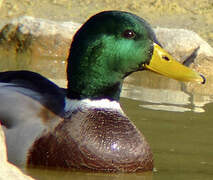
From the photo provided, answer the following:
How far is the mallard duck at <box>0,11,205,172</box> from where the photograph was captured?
587cm

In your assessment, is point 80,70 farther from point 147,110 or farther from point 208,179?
point 147,110

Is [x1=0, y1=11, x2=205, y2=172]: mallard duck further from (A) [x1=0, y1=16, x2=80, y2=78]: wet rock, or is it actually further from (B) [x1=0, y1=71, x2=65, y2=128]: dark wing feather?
(A) [x1=0, y1=16, x2=80, y2=78]: wet rock

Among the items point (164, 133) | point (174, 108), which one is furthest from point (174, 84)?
point (164, 133)

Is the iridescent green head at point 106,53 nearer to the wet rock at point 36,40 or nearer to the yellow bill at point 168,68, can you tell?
the yellow bill at point 168,68

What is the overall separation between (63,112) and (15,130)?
396mm

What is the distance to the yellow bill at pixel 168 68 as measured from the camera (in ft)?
20.5

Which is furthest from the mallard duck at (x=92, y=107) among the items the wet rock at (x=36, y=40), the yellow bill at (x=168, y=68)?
the wet rock at (x=36, y=40)

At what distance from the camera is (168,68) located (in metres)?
6.29

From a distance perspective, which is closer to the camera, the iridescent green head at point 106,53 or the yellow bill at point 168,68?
the iridescent green head at point 106,53

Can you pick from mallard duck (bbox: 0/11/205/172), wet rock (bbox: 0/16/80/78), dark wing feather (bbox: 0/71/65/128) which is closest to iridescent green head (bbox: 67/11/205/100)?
mallard duck (bbox: 0/11/205/172)

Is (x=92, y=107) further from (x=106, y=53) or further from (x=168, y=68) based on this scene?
(x=168, y=68)

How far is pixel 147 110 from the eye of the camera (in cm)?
805

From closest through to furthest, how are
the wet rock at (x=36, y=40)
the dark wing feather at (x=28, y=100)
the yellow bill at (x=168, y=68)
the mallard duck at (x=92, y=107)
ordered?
the mallard duck at (x=92, y=107) → the dark wing feather at (x=28, y=100) → the yellow bill at (x=168, y=68) → the wet rock at (x=36, y=40)

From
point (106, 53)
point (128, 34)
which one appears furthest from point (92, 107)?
point (128, 34)
